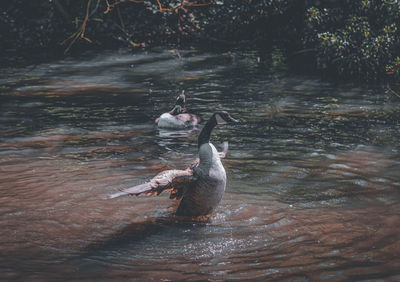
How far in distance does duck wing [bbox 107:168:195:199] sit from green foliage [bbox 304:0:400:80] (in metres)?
10.5

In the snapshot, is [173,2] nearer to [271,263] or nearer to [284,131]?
[284,131]

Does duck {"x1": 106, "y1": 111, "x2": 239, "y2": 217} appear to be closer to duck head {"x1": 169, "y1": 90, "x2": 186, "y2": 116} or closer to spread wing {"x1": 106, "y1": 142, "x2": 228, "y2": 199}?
spread wing {"x1": 106, "y1": 142, "x2": 228, "y2": 199}

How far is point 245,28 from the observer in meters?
24.3

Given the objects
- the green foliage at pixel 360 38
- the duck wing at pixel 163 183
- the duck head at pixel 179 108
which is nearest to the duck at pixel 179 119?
the duck head at pixel 179 108

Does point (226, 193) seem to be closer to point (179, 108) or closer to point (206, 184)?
point (206, 184)

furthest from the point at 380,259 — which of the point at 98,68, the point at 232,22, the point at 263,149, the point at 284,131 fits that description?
the point at 232,22

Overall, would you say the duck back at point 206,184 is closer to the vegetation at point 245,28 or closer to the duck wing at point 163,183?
the duck wing at point 163,183

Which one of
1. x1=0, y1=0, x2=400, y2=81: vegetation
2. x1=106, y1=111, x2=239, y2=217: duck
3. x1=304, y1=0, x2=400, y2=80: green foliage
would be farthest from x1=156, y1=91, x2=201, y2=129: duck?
x1=304, y1=0, x2=400, y2=80: green foliage

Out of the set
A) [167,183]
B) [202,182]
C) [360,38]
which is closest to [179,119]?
[202,182]

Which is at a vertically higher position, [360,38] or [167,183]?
[360,38]

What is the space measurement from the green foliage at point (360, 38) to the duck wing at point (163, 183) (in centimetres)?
1045

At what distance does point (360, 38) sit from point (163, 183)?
1236 cm

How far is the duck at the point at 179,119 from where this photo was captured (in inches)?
480

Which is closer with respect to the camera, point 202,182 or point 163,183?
point 163,183
